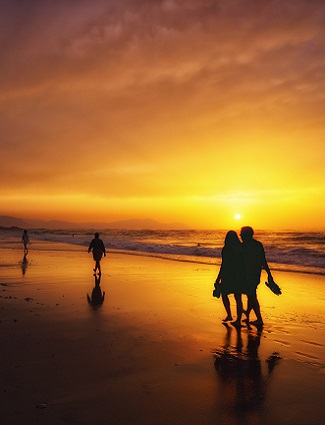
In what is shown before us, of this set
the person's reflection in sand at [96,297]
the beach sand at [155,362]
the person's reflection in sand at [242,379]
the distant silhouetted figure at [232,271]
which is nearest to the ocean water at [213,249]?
the person's reflection in sand at [96,297]

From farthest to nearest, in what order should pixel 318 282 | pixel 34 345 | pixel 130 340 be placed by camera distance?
pixel 318 282, pixel 130 340, pixel 34 345

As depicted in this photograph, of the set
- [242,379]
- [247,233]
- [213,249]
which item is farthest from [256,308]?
[213,249]

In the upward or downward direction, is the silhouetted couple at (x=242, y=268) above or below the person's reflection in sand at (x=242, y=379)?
above

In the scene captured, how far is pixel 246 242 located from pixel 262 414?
16.8 ft

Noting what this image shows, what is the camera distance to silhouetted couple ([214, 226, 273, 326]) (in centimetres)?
Result: 920

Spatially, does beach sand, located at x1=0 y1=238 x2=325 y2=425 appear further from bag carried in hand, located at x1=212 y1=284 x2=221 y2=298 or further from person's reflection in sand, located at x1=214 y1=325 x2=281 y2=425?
bag carried in hand, located at x1=212 y1=284 x2=221 y2=298

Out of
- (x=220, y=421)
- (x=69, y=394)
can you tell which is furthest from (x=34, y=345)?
(x=220, y=421)

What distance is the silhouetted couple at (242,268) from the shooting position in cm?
920

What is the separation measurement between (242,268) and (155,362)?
3.83 metres

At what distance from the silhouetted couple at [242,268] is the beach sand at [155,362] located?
0.76 meters

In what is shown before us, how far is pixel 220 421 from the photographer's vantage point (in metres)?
4.39

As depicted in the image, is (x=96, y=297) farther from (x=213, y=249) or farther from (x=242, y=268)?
(x=213, y=249)

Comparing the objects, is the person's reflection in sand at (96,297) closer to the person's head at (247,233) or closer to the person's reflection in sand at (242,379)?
the person's reflection in sand at (242,379)

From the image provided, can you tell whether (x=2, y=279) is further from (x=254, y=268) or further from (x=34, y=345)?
(x=254, y=268)
